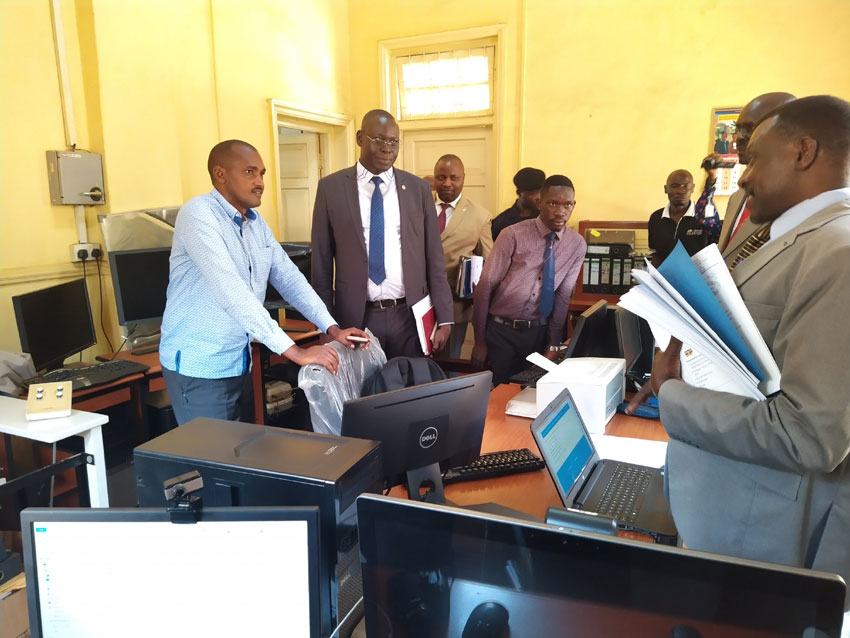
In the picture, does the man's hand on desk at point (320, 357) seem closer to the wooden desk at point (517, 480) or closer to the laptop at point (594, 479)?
the wooden desk at point (517, 480)

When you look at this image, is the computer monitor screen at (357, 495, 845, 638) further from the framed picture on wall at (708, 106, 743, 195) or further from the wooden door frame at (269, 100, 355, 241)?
the framed picture on wall at (708, 106, 743, 195)

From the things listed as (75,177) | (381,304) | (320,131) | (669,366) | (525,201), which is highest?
(320,131)

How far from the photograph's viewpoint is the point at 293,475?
934 millimetres

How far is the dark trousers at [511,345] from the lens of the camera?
122 inches

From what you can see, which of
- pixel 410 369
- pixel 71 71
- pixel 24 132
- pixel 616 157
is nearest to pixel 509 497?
pixel 410 369

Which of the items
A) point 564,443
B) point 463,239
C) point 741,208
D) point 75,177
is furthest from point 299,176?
point 564,443

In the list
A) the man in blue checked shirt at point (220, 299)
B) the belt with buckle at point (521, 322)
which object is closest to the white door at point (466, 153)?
the belt with buckle at point (521, 322)

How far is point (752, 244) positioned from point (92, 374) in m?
2.67

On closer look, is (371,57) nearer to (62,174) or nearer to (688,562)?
(62,174)

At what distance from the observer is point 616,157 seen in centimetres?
470

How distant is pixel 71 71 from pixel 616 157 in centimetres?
378

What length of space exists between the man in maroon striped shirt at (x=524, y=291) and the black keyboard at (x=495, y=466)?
143 cm

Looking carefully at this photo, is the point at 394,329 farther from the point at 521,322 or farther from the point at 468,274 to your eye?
the point at 468,274

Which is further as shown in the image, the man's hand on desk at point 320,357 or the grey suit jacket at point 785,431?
the man's hand on desk at point 320,357
